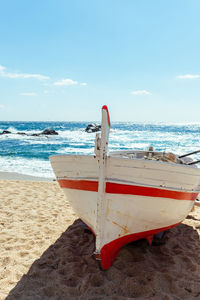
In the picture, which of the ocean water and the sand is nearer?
the sand

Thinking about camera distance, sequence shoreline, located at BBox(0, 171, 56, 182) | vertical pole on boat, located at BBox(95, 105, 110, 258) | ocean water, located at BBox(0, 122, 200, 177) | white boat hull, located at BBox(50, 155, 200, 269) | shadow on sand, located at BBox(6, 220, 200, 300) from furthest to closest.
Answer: ocean water, located at BBox(0, 122, 200, 177) → shoreline, located at BBox(0, 171, 56, 182) → white boat hull, located at BBox(50, 155, 200, 269) → shadow on sand, located at BBox(6, 220, 200, 300) → vertical pole on boat, located at BBox(95, 105, 110, 258)

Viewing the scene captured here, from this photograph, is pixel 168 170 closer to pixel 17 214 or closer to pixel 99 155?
pixel 99 155

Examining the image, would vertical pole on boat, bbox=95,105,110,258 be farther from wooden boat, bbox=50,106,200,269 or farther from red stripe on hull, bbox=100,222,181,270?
red stripe on hull, bbox=100,222,181,270

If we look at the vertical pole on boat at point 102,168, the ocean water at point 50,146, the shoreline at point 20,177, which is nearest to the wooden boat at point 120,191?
the vertical pole on boat at point 102,168

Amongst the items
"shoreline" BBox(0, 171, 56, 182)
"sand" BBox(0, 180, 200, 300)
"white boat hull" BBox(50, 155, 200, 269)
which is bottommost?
"shoreline" BBox(0, 171, 56, 182)

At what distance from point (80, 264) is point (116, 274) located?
0.63 m

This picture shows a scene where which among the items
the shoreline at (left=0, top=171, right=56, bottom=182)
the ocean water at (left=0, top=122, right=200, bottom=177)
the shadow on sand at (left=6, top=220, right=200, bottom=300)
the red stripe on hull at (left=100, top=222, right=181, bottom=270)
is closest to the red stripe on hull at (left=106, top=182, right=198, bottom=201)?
the red stripe on hull at (left=100, top=222, right=181, bottom=270)

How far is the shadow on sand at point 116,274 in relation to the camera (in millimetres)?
3046

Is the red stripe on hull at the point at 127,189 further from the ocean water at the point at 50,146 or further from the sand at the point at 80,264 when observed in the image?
the ocean water at the point at 50,146

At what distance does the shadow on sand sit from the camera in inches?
120

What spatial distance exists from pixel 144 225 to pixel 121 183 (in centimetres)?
90

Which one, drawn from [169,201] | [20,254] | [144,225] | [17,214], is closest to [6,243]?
[20,254]

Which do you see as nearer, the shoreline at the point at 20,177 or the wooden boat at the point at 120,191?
the wooden boat at the point at 120,191

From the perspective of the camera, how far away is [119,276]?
11.1 feet
